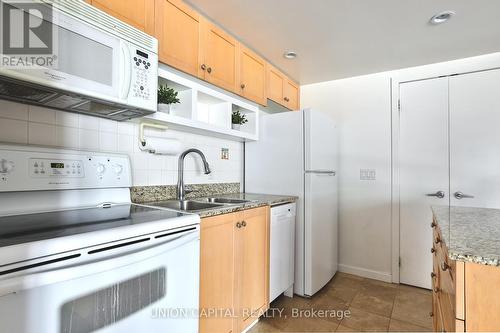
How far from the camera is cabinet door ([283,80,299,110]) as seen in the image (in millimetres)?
2864

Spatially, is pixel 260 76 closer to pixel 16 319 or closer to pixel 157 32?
pixel 157 32

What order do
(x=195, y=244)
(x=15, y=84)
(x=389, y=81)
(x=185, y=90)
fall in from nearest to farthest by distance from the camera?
(x=15, y=84) < (x=195, y=244) < (x=185, y=90) < (x=389, y=81)

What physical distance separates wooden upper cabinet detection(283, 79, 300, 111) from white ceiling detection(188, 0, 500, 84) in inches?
10.9

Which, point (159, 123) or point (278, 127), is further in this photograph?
point (278, 127)

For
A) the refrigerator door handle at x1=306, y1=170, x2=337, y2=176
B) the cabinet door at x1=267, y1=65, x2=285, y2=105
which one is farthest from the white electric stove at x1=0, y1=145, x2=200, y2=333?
the cabinet door at x1=267, y1=65, x2=285, y2=105

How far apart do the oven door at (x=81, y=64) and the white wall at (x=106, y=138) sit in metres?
0.39

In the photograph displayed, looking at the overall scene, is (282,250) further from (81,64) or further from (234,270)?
(81,64)

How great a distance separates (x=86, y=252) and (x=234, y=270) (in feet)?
3.17

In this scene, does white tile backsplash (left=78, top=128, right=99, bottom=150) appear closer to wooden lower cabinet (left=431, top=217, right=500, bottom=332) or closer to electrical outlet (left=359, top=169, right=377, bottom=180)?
wooden lower cabinet (left=431, top=217, right=500, bottom=332)

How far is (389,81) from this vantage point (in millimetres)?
2791

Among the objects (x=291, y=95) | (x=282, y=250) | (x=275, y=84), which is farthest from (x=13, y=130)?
(x=291, y=95)

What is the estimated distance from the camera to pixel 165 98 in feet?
5.30

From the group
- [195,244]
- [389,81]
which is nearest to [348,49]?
[389,81]

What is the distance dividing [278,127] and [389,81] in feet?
4.66
